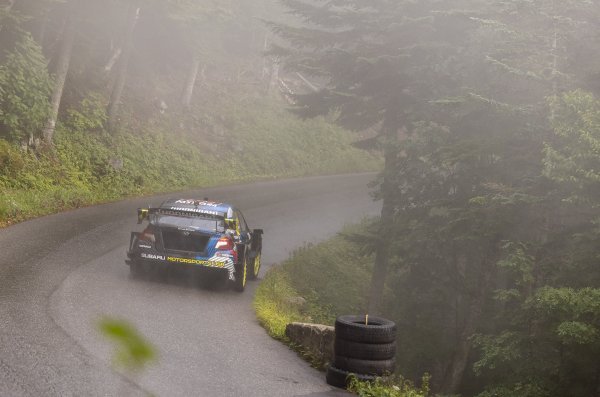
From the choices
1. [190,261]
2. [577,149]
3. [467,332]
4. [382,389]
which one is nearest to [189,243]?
[190,261]

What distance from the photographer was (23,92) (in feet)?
72.3

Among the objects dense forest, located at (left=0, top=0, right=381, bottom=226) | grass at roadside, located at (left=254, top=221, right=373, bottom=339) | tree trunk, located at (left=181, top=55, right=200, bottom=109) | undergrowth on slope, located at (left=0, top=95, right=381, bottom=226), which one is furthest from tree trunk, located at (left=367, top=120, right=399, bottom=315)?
tree trunk, located at (left=181, top=55, right=200, bottom=109)

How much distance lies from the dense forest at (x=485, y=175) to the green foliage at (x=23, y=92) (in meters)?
7.44

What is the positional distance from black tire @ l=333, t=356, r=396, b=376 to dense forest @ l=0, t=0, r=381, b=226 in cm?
1170

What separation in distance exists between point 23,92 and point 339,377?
16498mm

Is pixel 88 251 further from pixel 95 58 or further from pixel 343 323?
pixel 95 58

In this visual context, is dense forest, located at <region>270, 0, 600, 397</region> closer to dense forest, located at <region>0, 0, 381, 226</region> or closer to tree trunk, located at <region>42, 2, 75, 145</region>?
tree trunk, located at <region>42, 2, 75, 145</region>

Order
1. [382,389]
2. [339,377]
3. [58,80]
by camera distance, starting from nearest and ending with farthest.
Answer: [382,389]
[339,377]
[58,80]

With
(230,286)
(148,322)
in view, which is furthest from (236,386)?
(230,286)

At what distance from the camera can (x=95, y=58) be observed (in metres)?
33.1

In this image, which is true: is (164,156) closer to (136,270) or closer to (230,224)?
(230,224)

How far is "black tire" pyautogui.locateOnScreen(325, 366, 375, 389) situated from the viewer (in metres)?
9.27

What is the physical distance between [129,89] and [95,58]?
2.15m

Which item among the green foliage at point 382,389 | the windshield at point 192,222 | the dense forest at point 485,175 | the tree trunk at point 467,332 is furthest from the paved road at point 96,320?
the tree trunk at point 467,332
